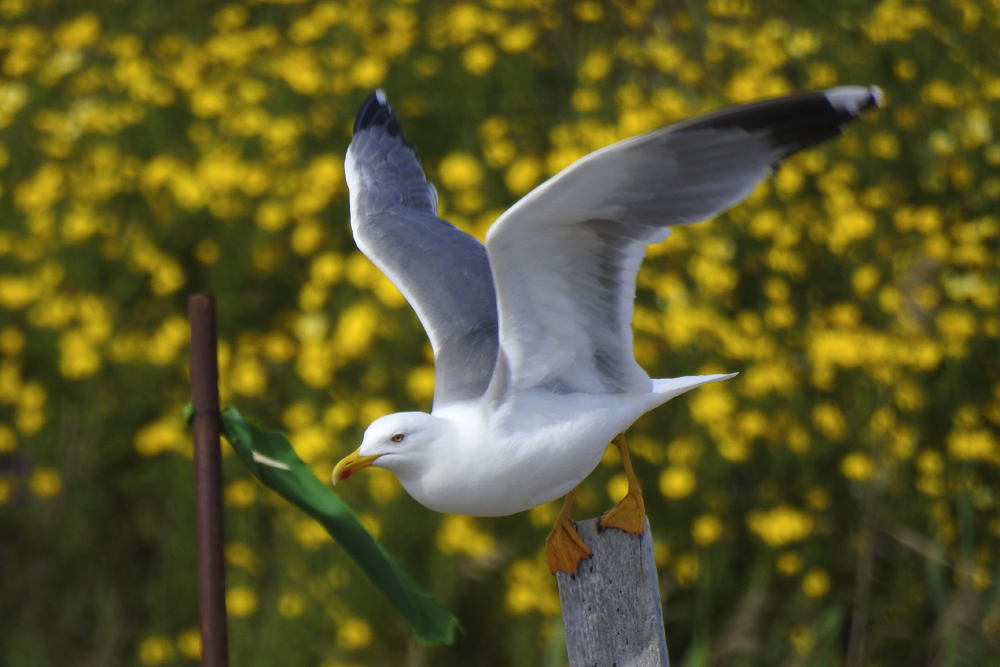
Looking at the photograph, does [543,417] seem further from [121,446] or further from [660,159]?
[121,446]

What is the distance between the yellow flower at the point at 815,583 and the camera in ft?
7.79

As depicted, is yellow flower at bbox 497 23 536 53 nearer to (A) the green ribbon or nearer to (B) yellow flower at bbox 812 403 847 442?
(B) yellow flower at bbox 812 403 847 442

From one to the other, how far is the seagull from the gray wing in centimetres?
1

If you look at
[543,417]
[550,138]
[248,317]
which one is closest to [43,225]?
[248,317]

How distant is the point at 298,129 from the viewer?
3553 millimetres

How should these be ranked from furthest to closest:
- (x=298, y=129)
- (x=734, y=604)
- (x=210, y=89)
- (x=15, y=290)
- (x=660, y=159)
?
(x=210, y=89), (x=298, y=129), (x=15, y=290), (x=734, y=604), (x=660, y=159)

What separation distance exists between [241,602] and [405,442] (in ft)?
4.97

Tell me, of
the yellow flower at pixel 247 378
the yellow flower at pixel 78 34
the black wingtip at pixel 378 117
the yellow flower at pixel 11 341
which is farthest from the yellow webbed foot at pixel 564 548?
the yellow flower at pixel 78 34

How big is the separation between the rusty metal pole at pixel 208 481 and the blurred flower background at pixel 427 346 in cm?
114

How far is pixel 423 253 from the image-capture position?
1.79m

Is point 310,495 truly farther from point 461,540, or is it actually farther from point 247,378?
point 247,378

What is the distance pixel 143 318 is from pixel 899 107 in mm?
2522

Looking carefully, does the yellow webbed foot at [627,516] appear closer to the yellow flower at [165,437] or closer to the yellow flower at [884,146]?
the yellow flower at [165,437]

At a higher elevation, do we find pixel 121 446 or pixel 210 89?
pixel 210 89
